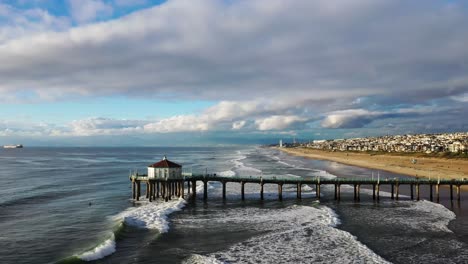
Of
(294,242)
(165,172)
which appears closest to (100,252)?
(294,242)

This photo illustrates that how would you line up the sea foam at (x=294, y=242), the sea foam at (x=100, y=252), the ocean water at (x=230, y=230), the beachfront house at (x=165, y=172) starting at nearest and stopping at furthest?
the sea foam at (x=100, y=252)
the sea foam at (x=294, y=242)
the ocean water at (x=230, y=230)
the beachfront house at (x=165, y=172)

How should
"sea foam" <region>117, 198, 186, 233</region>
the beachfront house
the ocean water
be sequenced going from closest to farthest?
the ocean water → "sea foam" <region>117, 198, 186, 233</region> → the beachfront house

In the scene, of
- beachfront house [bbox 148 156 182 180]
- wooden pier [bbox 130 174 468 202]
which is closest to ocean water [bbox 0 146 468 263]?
wooden pier [bbox 130 174 468 202]

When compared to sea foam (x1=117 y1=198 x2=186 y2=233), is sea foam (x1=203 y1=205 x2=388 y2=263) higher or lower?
lower

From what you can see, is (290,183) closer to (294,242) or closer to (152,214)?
(152,214)

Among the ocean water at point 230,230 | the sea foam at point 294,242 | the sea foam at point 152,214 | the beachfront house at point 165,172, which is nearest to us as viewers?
the sea foam at point 294,242

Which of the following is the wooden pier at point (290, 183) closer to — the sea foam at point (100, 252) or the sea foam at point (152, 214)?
the sea foam at point (152, 214)

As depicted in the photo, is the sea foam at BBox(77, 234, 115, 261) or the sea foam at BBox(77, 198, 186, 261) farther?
the sea foam at BBox(77, 198, 186, 261)

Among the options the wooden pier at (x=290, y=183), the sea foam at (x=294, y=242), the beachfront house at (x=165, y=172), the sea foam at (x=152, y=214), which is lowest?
the sea foam at (x=294, y=242)

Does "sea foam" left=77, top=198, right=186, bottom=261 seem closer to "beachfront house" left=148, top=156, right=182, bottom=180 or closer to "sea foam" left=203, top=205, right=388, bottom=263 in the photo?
"beachfront house" left=148, top=156, right=182, bottom=180

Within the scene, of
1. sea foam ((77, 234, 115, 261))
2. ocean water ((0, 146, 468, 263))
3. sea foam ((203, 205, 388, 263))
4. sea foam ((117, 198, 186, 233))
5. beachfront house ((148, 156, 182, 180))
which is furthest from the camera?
beachfront house ((148, 156, 182, 180))

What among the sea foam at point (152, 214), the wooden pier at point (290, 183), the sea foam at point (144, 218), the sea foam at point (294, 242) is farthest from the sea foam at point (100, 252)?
the wooden pier at point (290, 183)

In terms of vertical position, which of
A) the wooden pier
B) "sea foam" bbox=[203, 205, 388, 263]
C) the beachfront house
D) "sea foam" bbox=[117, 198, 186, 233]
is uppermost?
the beachfront house

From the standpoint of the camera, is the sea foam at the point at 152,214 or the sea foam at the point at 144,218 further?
→ the sea foam at the point at 152,214
